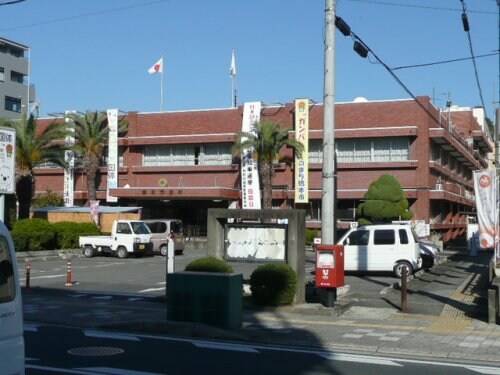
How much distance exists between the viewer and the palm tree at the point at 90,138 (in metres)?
53.7

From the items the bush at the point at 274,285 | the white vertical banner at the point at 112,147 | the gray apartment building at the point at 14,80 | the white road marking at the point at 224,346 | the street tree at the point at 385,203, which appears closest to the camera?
the white road marking at the point at 224,346

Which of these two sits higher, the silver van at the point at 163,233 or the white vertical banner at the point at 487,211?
the white vertical banner at the point at 487,211

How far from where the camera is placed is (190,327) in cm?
1265

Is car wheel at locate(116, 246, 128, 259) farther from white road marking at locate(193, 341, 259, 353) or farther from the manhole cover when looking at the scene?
the manhole cover

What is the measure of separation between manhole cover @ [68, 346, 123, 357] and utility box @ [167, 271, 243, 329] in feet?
7.85

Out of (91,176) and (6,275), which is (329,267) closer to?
(6,275)

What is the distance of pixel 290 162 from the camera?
169ft

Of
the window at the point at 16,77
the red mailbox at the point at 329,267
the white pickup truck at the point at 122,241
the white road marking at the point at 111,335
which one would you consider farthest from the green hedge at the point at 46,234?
the window at the point at 16,77

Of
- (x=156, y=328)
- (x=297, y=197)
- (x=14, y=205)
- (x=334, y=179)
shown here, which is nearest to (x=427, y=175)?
(x=297, y=197)

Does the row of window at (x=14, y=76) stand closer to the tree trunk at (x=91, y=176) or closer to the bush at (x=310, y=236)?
the tree trunk at (x=91, y=176)

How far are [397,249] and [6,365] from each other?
A: 19610 mm

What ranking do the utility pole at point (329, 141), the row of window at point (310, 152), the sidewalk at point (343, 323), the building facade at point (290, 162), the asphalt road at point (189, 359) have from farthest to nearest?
1. the row of window at point (310, 152)
2. the building facade at point (290, 162)
3. the utility pole at point (329, 141)
4. the sidewalk at point (343, 323)
5. the asphalt road at point (189, 359)

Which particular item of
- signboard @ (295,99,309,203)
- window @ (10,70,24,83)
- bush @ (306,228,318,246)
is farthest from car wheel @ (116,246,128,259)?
window @ (10,70,24,83)

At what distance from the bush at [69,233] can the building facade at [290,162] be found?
1292 cm
